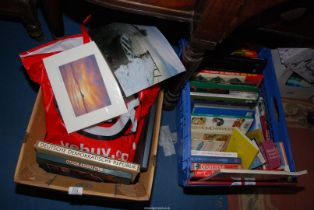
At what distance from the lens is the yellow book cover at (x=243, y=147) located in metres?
0.90

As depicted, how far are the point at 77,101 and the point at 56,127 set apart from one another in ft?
0.36

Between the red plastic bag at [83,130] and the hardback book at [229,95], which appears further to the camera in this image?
the hardback book at [229,95]

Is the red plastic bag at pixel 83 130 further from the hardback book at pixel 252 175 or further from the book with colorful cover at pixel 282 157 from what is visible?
the book with colorful cover at pixel 282 157

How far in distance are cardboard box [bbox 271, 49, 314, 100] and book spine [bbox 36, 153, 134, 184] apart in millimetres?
727

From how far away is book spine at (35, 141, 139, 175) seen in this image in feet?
2.46

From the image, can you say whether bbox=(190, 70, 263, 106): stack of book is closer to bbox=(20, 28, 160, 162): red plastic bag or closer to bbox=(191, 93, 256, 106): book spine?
bbox=(191, 93, 256, 106): book spine

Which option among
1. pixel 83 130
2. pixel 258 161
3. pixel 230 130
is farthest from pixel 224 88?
pixel 83 130

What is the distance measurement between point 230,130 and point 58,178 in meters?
0.60

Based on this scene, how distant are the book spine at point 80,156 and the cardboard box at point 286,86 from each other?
72cm

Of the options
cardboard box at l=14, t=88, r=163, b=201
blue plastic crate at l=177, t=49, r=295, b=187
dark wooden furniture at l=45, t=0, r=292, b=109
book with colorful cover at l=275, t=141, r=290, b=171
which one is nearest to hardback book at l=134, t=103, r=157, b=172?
cardboard box at l=14, t=88, r=163, b=201

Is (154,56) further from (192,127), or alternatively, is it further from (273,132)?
(273,132)

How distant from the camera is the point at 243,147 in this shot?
3.10ft

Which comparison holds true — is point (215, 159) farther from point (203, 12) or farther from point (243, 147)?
point (203, 12)

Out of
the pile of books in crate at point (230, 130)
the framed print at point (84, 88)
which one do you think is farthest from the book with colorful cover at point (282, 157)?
the framed print at point (84, 88)
